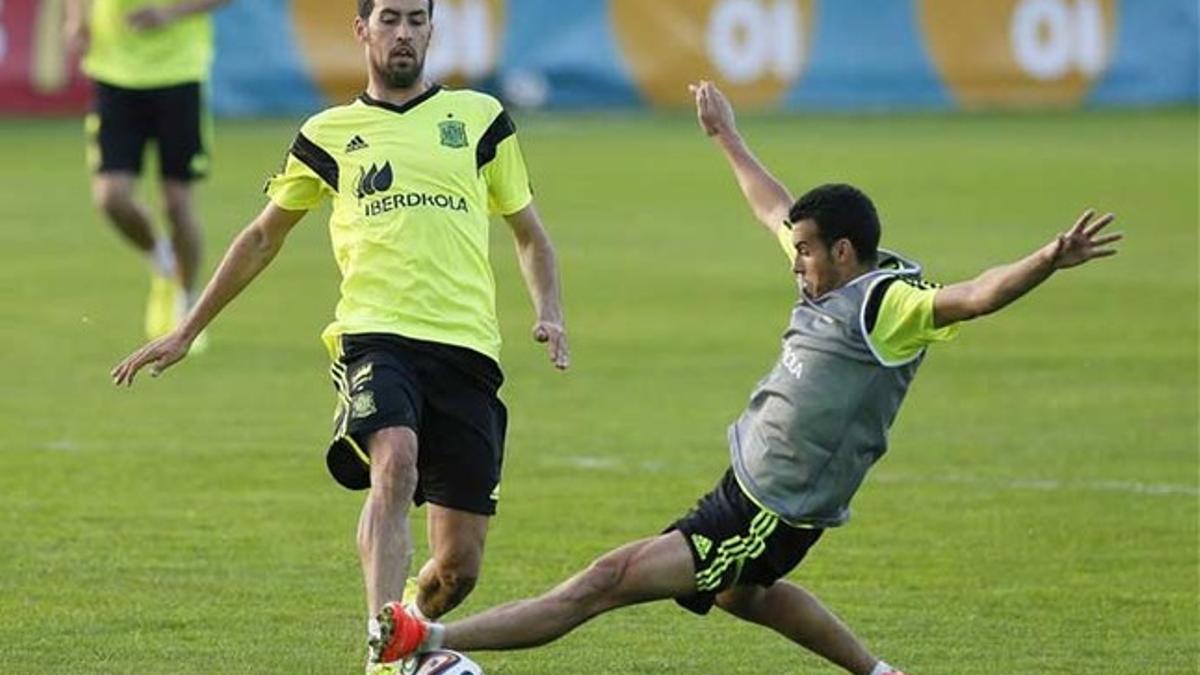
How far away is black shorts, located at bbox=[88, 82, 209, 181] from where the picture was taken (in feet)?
57.3

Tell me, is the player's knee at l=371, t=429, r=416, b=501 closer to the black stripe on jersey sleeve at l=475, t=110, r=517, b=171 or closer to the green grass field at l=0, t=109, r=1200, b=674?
the green grass field at l=0, t=109, r=1200, b=674

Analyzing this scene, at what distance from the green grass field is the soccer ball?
868 mm

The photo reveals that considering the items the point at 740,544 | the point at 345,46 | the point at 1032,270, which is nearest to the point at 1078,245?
the point at 1032,270

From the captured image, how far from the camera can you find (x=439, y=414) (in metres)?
8.85

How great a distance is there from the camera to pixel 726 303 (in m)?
20.0

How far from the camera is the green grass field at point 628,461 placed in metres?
9.67

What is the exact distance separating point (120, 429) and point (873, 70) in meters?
25.6

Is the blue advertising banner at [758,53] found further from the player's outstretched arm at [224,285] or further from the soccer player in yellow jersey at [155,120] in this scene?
the player's outstretched arm at [224,285]

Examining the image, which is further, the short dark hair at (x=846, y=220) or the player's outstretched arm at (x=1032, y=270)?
the short dark hair at (x=846, y=220)

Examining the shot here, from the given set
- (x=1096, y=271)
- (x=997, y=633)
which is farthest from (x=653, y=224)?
(x=997, y=633)

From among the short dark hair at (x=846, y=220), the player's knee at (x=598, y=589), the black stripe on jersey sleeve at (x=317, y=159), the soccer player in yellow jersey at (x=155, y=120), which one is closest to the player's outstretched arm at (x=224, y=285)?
the black stripe on jersey sleeve at (x=317, y=159)

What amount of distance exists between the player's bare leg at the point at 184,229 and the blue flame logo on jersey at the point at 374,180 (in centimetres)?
856

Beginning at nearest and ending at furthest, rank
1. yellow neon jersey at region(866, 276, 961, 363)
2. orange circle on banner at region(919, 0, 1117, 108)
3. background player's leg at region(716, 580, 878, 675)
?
yellow neon jersey at region(866, 276, 961, 363) → background player's leg at region(716, 580, 878, 675) → orange circle on banner at region(919, 0, 1117, 108)

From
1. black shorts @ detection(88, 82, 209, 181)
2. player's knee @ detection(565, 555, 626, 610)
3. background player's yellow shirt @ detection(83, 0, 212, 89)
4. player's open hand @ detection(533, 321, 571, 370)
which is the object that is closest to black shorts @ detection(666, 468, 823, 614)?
player's knee @ detection(565, 555, 626, 610)
